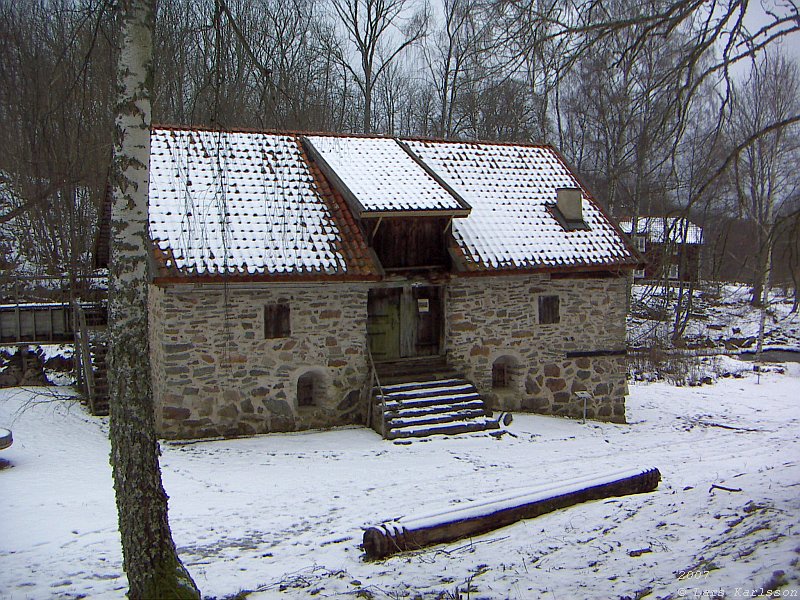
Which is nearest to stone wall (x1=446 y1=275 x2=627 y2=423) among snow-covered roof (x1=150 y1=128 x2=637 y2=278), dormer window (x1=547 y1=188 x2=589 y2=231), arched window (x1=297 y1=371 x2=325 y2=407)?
snow-covered roof (x1=150 y1=128 x2=637 y2=278)

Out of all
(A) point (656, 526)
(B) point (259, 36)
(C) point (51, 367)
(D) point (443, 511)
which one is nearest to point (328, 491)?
(D) point (443, 511)

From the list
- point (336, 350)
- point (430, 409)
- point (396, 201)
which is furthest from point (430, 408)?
point (396, 201)

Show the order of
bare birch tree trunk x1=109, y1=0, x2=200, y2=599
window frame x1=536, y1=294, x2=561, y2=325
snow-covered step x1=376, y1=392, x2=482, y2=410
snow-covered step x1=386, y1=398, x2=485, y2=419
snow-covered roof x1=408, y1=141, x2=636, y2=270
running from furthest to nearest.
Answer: window frame x1=536, y1=294, x2=561, y2=325, snow-covered roof x1=408, y1=141, x2=636, y2=270, snow-covered step x1=376, y1=392, x2=482, y2=410, snow-covered step x1=386, y1=398, x2=485, y2=419, bare birch tree trunk x1=109, y1=0, x2=200, y2=599

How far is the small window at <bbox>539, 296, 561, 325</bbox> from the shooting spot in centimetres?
1409

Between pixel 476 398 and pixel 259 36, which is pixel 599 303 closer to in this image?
pixel 476 398

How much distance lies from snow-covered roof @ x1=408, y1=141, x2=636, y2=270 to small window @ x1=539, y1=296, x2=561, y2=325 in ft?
2.93

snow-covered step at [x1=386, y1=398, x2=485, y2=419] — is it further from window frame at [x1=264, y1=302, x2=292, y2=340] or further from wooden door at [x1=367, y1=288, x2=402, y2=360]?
window frame at [x1=264, y1=302, x2=292, y2=340]

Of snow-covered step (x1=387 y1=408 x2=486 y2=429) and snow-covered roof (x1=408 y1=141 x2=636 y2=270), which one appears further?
snow-covered roof (x1=408 y1=141 x2=636 y2=270)

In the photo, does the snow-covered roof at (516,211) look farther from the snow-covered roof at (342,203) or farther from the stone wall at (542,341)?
the stone wall at (542,341)

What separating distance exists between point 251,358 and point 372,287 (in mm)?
2685

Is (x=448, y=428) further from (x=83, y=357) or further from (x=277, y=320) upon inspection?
(x=83, y=357)

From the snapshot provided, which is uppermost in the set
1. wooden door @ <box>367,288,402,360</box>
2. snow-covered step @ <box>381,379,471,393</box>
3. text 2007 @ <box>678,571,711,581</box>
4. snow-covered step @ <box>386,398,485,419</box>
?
wooden door @ <box>367,288,402,360</box>

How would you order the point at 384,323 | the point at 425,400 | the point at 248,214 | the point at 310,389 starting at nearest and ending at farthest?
the point at 248,214 < the point at 425,400 < the point at 310,389 < the point at 384,323

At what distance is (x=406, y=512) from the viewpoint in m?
8.51
